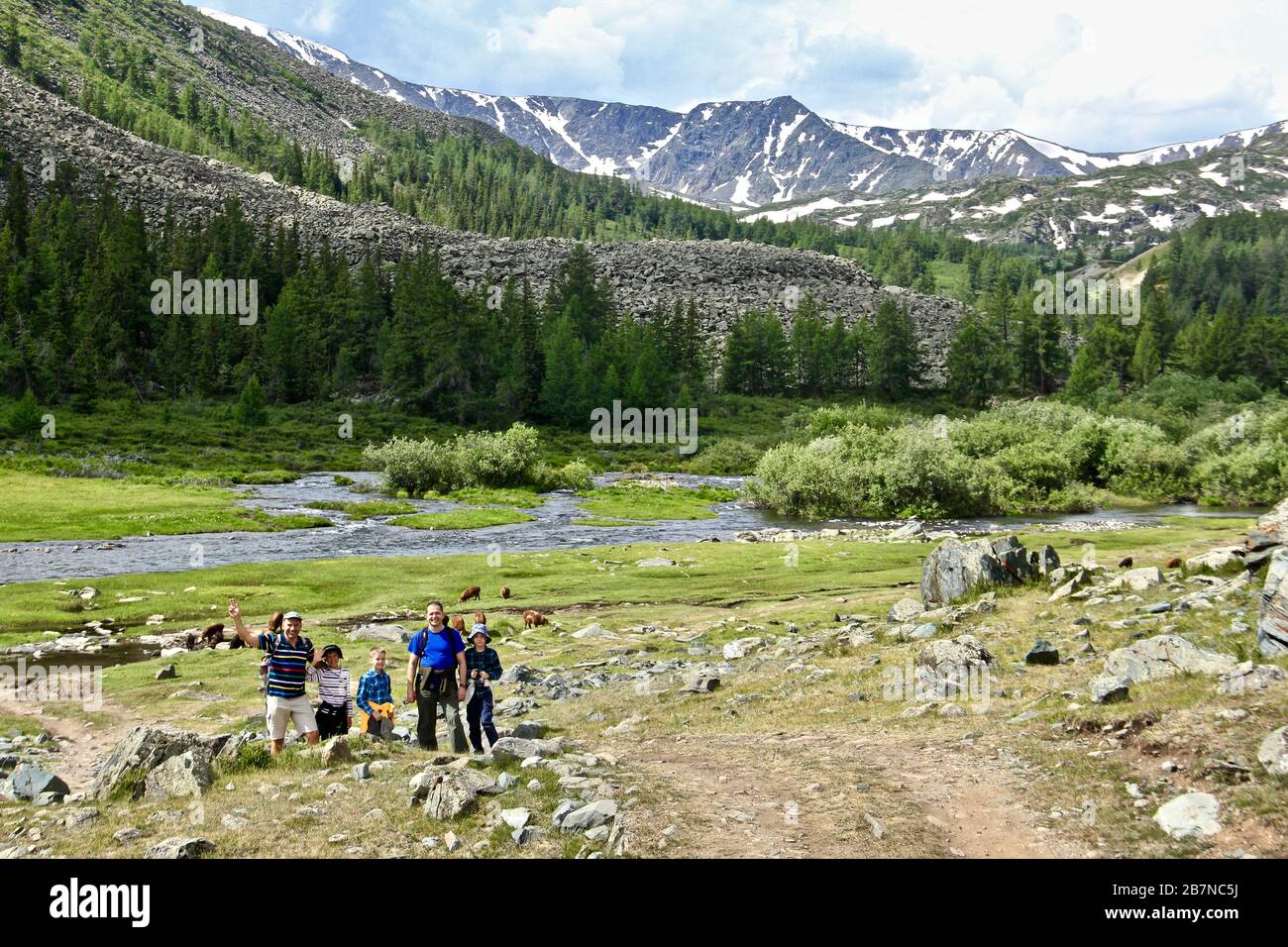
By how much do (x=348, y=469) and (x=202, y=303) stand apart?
61759mm

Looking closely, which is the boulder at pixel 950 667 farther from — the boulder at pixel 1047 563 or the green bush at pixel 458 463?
the green bush at pixel 458 463

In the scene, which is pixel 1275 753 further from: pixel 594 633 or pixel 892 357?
pixel 892 357

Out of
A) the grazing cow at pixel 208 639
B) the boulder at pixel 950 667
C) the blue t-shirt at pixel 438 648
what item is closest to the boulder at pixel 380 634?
the grazing cow at pixel 208 639

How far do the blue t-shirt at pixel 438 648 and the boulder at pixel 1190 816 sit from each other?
10852 millimetres

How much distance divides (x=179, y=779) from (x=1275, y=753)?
47.9 ft

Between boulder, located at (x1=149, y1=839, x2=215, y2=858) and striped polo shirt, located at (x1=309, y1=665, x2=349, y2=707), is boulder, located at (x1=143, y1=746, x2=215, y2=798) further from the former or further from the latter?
striped polo shirt, located at (x1=309, y1=665, x2=349, y2=707)

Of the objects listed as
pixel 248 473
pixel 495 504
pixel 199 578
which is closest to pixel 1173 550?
pixel 199 578

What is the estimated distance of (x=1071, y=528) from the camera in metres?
56.1

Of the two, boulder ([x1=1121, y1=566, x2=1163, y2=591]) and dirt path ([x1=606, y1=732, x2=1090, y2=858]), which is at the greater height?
boulder ([x1=1121, y1=566, x2=1163, y2=591])

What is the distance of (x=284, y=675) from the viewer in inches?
592

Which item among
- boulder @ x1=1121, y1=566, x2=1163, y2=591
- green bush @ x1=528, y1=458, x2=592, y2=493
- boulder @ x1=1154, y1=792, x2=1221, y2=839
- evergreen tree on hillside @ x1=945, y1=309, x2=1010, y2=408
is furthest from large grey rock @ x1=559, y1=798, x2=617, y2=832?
evergreen tree on hillside @ x1=945, y1=309, x2=1010, y2=408

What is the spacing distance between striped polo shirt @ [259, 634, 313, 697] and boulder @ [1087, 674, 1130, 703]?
540 inches

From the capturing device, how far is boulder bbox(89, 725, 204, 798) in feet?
41.5
